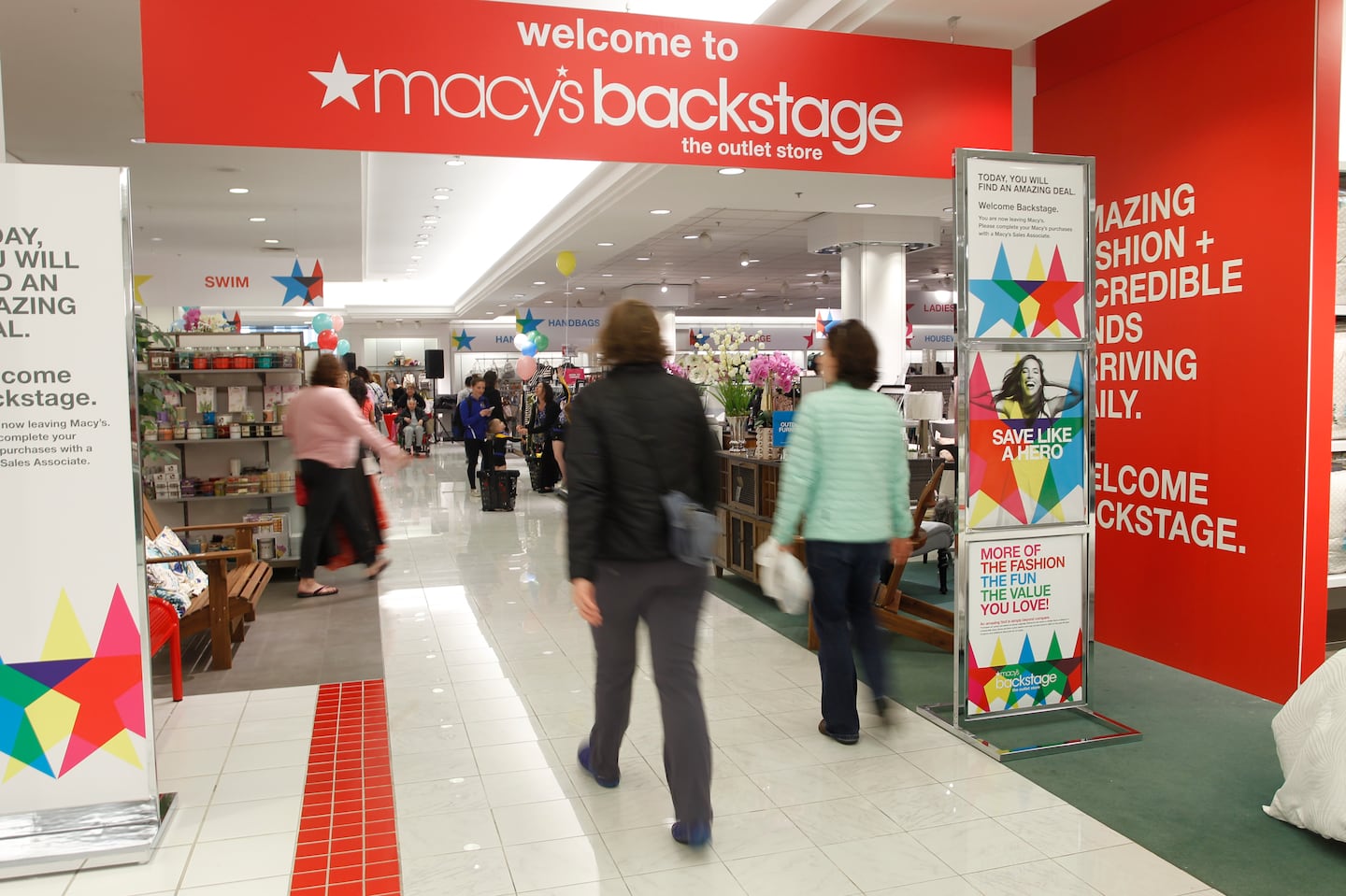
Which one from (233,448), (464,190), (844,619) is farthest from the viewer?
(464,190)

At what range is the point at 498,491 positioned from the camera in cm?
1120

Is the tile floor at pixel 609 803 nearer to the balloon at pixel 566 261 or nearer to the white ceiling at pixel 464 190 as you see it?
the white ceiling at pixel 464 190

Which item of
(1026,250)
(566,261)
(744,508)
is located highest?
(566,261)

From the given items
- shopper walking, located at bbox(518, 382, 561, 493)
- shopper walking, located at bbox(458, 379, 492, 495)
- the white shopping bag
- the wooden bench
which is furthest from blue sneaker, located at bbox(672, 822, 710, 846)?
shopper walking, located at bbox(458, 379, 492, 495)

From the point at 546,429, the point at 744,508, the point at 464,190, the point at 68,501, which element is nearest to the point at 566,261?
the point at 464,190

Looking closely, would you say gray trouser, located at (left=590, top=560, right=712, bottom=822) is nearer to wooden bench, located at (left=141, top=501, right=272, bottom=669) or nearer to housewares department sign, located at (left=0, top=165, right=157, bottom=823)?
housewares department sign, located at (left=0, top=165, right=157, bottom=823)

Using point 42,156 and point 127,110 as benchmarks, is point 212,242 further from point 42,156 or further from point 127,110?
point 127,110

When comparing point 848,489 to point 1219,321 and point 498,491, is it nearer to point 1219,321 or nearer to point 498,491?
point 1219,321

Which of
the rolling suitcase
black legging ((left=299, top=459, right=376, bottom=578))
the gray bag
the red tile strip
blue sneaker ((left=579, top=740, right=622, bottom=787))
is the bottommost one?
the red tile strip

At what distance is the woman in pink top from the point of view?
5980 millimetres

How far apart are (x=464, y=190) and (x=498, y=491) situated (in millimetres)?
3406

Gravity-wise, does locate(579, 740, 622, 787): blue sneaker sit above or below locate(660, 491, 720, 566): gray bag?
below

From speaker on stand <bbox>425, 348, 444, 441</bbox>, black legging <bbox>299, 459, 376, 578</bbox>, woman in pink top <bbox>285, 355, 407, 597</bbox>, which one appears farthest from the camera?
speaker on stand <bbox>425, 348, 444, 441</bbox>

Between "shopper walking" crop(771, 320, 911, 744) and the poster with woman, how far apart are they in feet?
1.19
